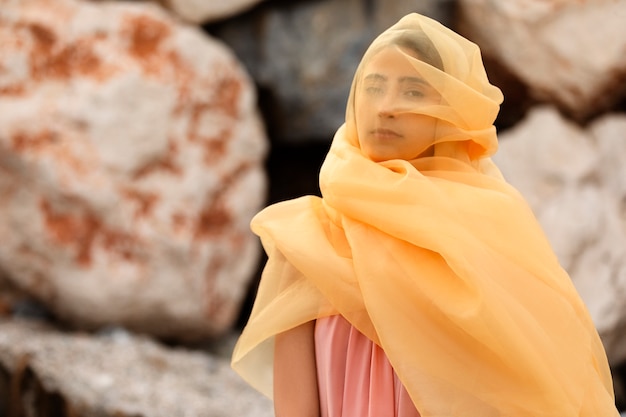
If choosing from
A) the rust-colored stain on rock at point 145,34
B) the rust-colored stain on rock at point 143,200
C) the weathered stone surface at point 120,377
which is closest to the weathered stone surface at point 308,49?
the rust-colored stain on rock at point 145,34

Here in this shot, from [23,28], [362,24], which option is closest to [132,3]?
[23,28]

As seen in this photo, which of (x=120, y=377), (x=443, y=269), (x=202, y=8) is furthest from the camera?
(x=202, y=8)

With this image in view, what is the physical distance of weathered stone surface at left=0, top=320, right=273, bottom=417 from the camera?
2.20m

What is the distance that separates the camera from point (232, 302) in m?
2.87

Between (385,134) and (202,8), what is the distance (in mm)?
2071

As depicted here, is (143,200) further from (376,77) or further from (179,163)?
(376,77)

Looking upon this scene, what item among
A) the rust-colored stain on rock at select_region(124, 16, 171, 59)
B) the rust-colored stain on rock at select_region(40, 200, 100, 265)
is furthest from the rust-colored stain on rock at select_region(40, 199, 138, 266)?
the rust-colored stain on rock at select_region(124, 16, 171, 59)

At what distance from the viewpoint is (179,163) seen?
9.06 feet

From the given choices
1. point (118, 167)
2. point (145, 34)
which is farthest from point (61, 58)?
point (118, 167)

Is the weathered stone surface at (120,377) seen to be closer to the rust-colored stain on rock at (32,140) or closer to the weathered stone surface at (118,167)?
the weathered stone surface at (118,167)

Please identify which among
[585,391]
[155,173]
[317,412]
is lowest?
[155,173]

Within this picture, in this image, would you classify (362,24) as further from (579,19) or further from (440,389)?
(440,389)

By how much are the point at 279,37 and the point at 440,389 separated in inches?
88.7

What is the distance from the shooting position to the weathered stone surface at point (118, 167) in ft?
8.63
